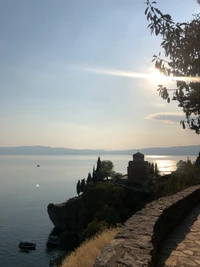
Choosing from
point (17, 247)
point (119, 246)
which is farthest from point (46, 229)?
point (119, 246)

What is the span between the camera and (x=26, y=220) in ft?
251

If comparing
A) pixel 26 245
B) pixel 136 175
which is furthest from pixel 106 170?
pixel 26 245

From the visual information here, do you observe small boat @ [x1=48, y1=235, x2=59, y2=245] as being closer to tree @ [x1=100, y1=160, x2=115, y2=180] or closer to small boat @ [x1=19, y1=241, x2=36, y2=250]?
small boat @ [x1=19, y1=241, x2=36, y2=250]

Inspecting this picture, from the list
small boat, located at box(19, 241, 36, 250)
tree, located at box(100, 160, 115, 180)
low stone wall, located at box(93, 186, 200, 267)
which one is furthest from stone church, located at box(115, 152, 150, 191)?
low stone wall, located at box(93, 186, 200, 267)

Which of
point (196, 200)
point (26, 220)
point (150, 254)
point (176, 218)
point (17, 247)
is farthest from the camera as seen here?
point (26, 220)

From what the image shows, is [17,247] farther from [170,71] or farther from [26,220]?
[170,71]

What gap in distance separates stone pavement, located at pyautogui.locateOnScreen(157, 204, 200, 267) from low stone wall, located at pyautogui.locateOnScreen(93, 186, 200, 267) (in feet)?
0.57

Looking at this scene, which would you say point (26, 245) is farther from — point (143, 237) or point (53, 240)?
point (143, 237)

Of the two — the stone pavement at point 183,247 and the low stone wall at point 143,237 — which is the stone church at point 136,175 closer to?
the low stone wall at point 143,237

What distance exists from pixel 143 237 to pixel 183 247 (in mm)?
1433

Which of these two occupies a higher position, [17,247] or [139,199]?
[139,199]

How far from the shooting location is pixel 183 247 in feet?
19.9

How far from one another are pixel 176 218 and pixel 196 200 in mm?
3600

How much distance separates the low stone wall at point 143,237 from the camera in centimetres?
415
